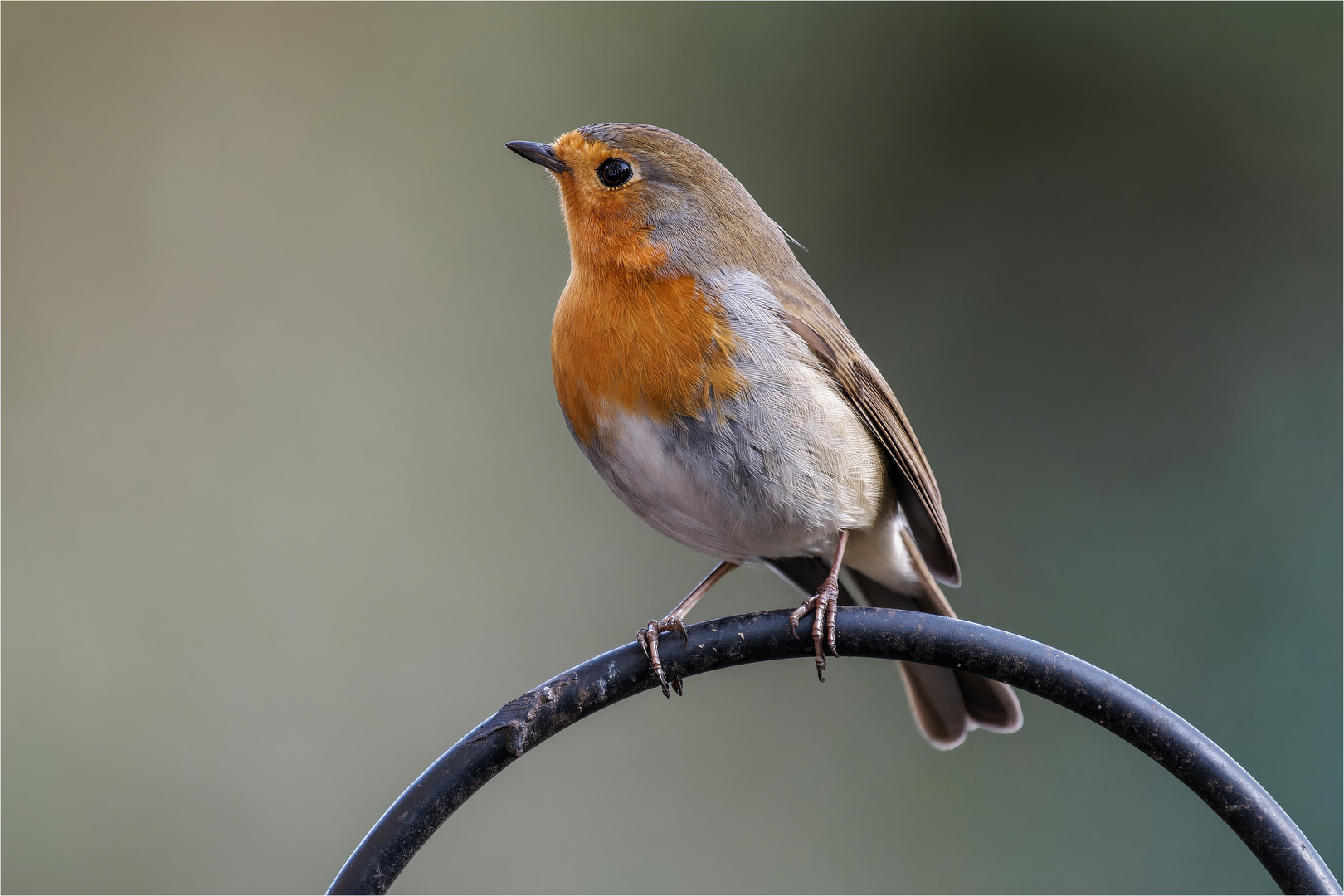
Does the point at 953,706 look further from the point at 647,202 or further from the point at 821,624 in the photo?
the point at 647,202

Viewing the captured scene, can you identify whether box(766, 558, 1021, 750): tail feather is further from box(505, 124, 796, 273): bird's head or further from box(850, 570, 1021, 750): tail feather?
box(505, 124, 796, 273): bird's head

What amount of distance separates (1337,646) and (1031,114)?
1905mm

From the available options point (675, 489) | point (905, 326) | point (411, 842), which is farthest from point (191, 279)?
point (411, 842)

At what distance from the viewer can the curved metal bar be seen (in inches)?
54.1

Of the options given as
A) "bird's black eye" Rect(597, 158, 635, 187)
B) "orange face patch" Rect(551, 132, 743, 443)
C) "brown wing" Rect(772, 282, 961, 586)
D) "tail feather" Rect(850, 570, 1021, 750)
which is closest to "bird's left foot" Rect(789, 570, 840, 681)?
"orange face patch" Rect(551, 132, 743, 443)

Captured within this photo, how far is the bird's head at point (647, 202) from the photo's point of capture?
2057 millimetres

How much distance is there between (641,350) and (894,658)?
26.1 inches

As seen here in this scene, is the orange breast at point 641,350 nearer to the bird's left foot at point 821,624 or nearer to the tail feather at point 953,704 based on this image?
the bird's left foot at point 821,624

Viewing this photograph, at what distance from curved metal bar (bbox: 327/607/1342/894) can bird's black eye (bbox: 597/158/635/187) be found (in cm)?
95

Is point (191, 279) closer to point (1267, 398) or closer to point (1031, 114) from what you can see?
point (1031, 114)

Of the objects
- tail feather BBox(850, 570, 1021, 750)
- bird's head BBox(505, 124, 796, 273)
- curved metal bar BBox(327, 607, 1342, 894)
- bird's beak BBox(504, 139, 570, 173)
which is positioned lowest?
curved metal bar BBox(327, 607, 1342, 894)

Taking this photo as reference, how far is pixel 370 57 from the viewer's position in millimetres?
4270

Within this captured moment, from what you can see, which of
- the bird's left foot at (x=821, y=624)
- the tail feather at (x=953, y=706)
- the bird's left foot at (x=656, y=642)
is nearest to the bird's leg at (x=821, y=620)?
the bird's left foot at (x=821, y=624)

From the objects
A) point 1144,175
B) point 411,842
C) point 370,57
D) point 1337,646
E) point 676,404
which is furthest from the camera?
point 370,57
